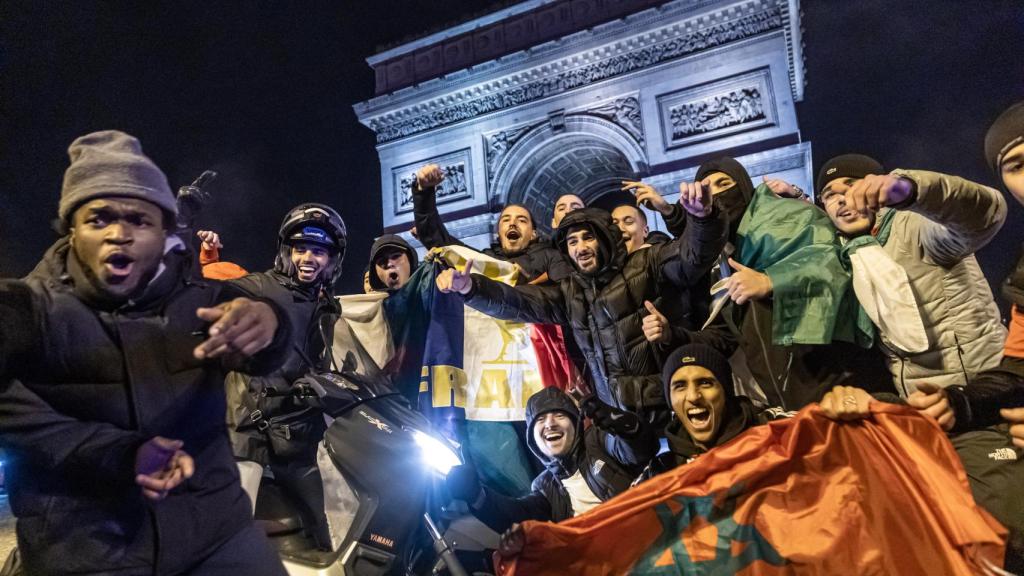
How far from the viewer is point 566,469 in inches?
129

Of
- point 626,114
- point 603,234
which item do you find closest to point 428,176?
point 603,234

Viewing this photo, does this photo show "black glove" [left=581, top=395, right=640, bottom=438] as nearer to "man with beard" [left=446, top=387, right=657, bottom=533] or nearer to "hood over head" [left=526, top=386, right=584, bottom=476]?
"man with beard" [left=446, top=387, right=657, bottom=533]

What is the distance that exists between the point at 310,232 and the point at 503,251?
221 centimetres

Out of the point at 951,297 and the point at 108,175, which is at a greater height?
the point at 108,175

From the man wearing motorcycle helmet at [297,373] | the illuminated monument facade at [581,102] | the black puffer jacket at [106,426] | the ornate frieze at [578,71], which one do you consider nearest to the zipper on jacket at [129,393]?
the black puffer jacket at [106,426]

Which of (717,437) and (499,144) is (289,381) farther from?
(499,144)

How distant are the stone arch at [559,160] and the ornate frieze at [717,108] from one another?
0.94m

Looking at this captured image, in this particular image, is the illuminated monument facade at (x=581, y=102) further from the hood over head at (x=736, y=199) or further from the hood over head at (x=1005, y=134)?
the hood over head at (x=1005, y=134)

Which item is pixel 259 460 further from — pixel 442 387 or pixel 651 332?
pixel 651 332

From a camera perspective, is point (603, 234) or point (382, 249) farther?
point (382, 249)

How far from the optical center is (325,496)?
258cm

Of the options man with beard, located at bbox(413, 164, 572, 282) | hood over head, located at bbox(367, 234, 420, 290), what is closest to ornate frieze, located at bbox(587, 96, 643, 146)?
man with beard, located at bbox(413, 164, 572, 282)

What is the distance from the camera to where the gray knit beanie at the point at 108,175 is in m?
1.34

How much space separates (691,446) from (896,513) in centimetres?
84
